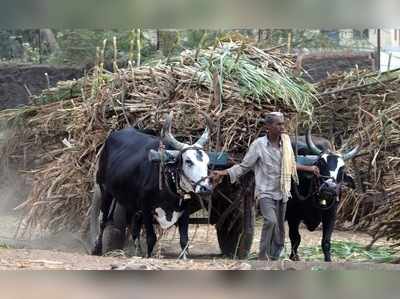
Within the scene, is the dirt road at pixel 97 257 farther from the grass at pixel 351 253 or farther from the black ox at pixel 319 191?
the black ox at pixel 319 191

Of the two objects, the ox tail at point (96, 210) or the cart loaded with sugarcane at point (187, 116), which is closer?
the cart loaded with sugarcane at point (187, 116)

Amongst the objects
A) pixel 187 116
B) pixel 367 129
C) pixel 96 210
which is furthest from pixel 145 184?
pixel 367 129

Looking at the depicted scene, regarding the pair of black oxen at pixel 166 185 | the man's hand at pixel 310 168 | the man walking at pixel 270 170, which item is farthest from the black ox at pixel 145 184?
→ the man's hand at pixel 310 168

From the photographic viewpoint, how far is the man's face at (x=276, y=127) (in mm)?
6836

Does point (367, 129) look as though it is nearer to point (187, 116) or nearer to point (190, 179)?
point (187, 116)

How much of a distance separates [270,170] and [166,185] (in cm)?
105

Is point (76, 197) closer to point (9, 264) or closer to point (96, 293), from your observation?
point (9, 264)

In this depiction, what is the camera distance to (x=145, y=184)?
7820 mm

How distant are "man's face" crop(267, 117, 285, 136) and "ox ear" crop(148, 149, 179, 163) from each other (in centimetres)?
97

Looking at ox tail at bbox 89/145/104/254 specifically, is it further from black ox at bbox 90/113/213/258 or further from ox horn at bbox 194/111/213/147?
ox horn at bbox 194/111/213/147

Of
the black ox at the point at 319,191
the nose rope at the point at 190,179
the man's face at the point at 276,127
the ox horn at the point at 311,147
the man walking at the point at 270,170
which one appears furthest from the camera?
the ox horn at the point at 311,147

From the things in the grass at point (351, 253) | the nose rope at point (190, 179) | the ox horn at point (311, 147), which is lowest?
the grass at point (351, 253)

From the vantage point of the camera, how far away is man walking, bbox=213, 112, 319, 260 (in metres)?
6.96

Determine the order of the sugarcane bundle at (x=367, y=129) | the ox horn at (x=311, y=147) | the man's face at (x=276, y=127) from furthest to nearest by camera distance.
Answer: the sugarcane bundle at (x=367, y=129) → the ox horn at (x=311, y=147) → the man's face at (x=276, y=127)
